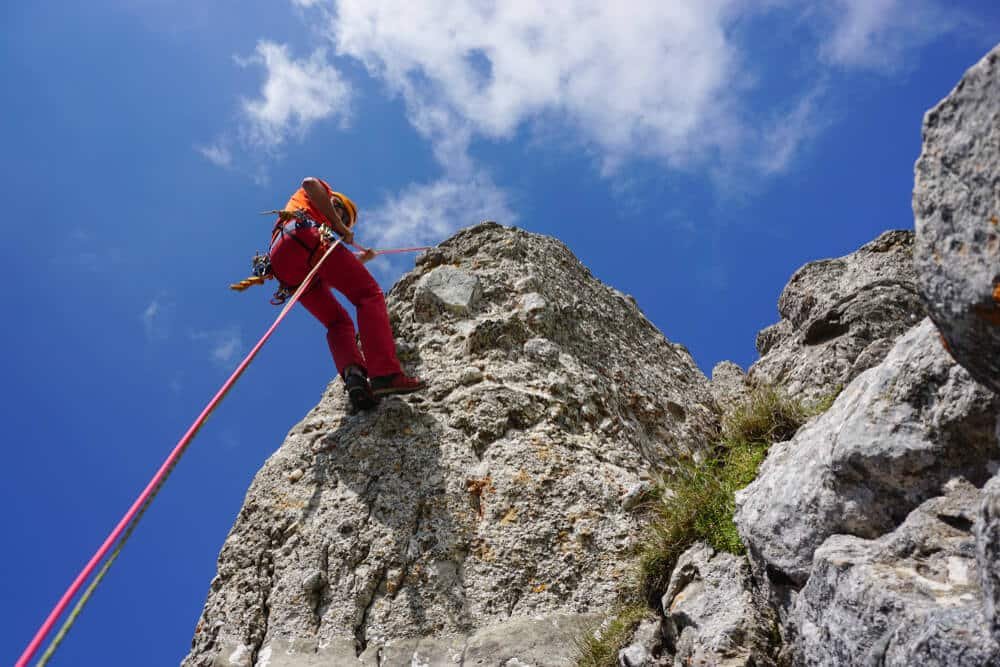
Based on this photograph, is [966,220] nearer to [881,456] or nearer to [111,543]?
[881,456]

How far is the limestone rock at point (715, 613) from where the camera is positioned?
142 inches

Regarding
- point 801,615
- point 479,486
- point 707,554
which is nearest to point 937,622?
point 801,615

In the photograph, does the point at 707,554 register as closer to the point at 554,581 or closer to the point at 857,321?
the point at 554,581

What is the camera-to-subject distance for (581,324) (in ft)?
25.1

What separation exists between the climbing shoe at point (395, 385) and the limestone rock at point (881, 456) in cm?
356

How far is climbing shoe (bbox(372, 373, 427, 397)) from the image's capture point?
679 cm

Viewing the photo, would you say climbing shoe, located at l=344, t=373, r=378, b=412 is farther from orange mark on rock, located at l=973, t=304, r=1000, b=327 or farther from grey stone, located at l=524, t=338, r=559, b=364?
orange mark on rock, located at l=973, t=304, r=1000, b=327

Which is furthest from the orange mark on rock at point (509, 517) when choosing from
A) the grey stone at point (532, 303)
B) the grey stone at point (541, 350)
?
the grey stone at point (532, 303)

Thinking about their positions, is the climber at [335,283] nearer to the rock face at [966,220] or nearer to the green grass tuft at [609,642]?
the green grass tuft at [609,642]

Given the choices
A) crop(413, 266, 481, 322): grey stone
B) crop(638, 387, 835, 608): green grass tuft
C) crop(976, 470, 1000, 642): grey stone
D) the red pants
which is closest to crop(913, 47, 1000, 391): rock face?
crop(976, 470, 1000, 642): grey stone

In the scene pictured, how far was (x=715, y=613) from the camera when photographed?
3.87 m

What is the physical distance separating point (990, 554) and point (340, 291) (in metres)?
5.99

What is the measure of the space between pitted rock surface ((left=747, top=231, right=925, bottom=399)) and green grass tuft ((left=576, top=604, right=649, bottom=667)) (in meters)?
2.18

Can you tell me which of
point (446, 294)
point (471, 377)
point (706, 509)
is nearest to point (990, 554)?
point (706, 509)
